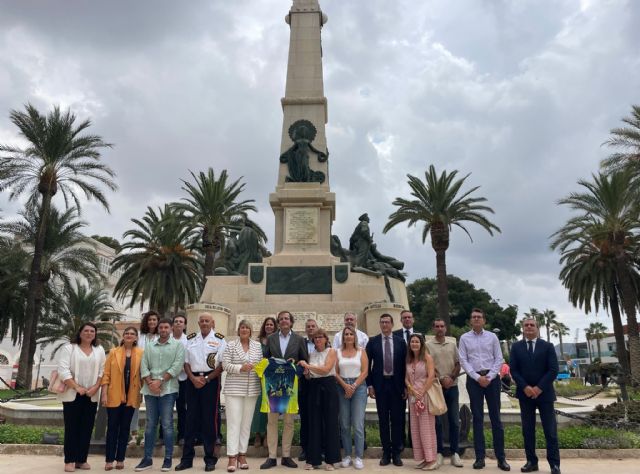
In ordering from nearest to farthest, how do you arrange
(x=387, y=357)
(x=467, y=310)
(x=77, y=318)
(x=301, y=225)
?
(x=387, y=357), (x=301, y=225), (x=77, y=318), (x=467, y=310)

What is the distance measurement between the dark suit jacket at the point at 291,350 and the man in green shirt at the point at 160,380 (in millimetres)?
1030

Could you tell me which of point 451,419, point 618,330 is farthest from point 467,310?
point 451,419

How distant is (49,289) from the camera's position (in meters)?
26.6

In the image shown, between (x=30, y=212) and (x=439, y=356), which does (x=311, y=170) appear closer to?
(x=439, y=356)

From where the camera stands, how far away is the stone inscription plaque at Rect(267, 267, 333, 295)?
14281 millimetres

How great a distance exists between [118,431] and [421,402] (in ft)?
11.5

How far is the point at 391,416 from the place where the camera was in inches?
259

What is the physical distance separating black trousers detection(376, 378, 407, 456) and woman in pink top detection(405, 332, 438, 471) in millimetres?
145

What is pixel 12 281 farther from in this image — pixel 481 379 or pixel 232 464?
pixel 481 379

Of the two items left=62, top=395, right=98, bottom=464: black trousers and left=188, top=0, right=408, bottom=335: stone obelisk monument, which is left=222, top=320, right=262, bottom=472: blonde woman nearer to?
left=62, top=395, right=98, bottom=464: black trousers

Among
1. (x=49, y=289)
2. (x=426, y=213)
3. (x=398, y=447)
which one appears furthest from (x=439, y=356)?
(x=49, y=289)

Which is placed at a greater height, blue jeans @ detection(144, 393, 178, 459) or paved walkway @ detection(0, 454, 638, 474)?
blue jeans @ detection(144, 393, 178, 459)

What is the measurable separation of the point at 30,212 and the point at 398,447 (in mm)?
21459

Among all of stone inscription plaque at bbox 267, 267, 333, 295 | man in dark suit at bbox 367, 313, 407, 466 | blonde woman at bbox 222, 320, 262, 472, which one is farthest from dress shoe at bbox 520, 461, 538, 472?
stone inscription plaque at bbox 267, 267, 333, 295
